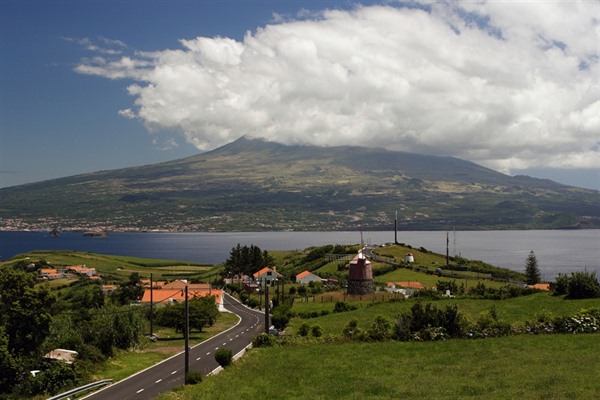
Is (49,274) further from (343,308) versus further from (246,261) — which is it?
(343,308)

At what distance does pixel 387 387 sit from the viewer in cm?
2620

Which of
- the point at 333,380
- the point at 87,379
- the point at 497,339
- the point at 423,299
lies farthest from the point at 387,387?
the point at 423,299

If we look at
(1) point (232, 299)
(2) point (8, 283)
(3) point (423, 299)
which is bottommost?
(1) point (232, 299)

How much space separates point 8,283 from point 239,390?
75.0 ft

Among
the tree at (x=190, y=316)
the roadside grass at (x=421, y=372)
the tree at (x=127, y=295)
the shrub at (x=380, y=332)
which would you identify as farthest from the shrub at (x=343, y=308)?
the tree at (x=127, y=295)

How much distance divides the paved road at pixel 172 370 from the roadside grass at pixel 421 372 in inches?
234

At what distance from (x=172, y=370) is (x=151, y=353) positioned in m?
10.3

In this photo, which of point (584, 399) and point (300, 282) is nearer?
point (584, 399)

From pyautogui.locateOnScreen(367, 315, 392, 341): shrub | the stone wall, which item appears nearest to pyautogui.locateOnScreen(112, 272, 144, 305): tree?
the stone wall

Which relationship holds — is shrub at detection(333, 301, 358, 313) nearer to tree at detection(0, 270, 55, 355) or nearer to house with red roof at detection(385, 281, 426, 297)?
house with red roof at detection(385, 281, 426, 297)

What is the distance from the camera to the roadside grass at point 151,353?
148ft

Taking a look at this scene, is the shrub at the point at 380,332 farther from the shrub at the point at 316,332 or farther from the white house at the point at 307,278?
the white house at the point at 307,278

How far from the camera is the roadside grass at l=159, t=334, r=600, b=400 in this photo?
24672 millimetres

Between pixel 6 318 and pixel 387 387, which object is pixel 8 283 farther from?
pixel 387 387
